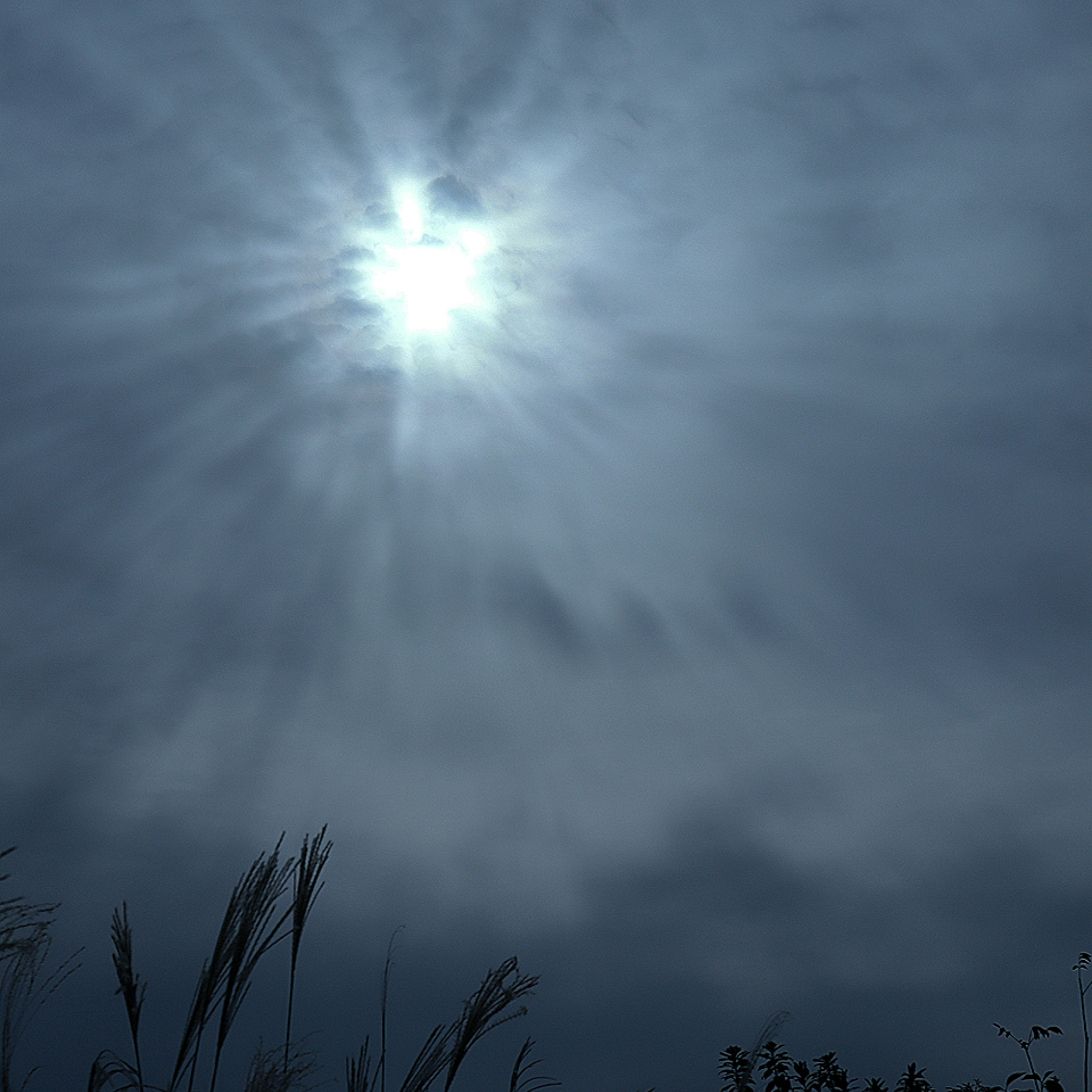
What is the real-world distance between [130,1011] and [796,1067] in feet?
39.9

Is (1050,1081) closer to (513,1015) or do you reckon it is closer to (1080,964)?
(1080,964)

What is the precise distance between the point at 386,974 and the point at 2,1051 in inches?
50.0

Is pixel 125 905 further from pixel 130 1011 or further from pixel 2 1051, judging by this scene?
pixel 2 1051

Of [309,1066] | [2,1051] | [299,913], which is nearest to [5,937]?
[2,1051]

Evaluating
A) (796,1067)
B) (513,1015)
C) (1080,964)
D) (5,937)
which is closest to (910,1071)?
(796,1067)

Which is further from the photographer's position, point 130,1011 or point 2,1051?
point 2,1051

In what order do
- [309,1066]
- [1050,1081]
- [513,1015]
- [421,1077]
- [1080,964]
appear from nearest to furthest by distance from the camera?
[421,1077], [513,1015], [309,1066], [1050,1081], [1080,964]

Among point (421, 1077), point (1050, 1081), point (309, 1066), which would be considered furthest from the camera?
point (1050, 1081)

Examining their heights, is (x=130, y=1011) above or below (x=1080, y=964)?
below

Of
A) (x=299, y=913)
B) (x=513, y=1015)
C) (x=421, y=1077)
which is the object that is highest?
(x=299, y=913)

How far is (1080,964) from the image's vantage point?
1045cm

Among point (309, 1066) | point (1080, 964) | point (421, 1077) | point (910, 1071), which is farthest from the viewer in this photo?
point (910, 1071)

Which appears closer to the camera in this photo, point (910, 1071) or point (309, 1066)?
point (309, 1066)

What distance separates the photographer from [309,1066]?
3.00 m
